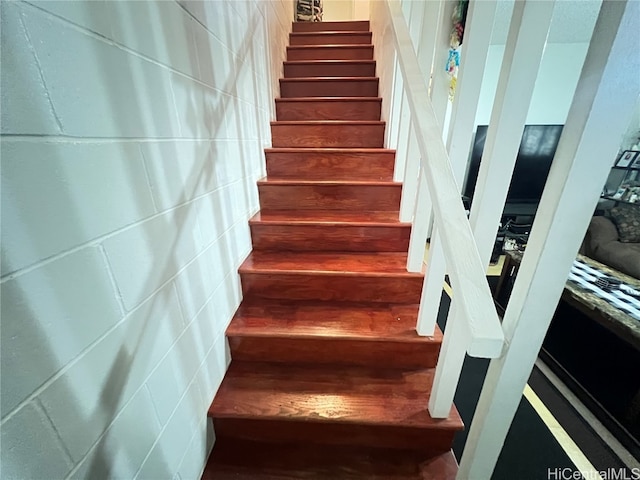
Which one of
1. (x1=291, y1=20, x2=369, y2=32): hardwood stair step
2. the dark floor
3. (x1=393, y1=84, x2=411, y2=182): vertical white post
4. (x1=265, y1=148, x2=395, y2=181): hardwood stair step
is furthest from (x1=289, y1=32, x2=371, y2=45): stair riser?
the dark floor

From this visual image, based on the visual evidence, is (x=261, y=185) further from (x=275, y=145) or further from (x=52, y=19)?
(x=52, y=19)

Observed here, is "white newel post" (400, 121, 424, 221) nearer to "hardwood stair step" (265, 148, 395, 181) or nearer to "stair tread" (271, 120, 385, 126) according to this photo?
"hardwood stair step" (265, 148, 395, 181)

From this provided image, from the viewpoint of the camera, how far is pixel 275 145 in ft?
6.28

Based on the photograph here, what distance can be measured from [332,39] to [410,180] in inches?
86.3

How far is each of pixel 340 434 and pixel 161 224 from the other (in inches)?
39.9

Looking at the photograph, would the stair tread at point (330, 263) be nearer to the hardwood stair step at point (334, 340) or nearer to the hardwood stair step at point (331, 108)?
the hardwood stair step at point (334, 340)

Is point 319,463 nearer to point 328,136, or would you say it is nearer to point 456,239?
point 456,239

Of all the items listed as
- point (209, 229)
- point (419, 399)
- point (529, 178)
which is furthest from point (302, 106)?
point (529, 178)

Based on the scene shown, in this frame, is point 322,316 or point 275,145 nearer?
point 322,316

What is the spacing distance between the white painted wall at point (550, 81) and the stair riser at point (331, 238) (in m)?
3.23

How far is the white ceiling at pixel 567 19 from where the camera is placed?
2.49 metres

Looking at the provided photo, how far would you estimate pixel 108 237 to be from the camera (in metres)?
0.52

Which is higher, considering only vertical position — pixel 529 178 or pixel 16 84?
pixel 16 84

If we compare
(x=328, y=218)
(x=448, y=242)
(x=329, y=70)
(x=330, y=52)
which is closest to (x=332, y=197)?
(x=328, y=218)
